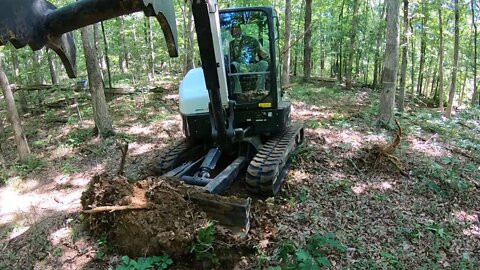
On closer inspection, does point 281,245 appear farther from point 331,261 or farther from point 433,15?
point 433,15

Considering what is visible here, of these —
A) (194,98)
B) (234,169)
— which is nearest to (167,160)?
(194,98)

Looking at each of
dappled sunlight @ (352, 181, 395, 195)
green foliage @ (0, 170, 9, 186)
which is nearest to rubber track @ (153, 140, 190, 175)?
dappled sunlight @ (352, 181, 395, 195)

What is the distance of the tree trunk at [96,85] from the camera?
7883 millimetres

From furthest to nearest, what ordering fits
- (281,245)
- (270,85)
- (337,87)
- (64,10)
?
(337,87), (270,85), (281,245), (64,10)

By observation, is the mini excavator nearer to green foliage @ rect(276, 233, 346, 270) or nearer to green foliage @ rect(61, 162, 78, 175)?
green foliage @ rect(276, 233, 346, 270)

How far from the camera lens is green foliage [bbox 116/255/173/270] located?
3.46 metres

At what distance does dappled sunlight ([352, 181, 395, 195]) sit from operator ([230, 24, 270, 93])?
2093 mm

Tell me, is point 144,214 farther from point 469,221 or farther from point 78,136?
point 78,136

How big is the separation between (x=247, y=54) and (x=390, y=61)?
3890 millimetres

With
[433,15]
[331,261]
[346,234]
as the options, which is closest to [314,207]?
[346,234]

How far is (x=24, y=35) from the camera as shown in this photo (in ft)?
3.93

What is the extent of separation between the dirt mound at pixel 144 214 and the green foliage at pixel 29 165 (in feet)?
13.3

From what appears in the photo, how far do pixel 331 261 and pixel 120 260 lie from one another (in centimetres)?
230

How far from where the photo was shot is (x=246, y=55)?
551cm
